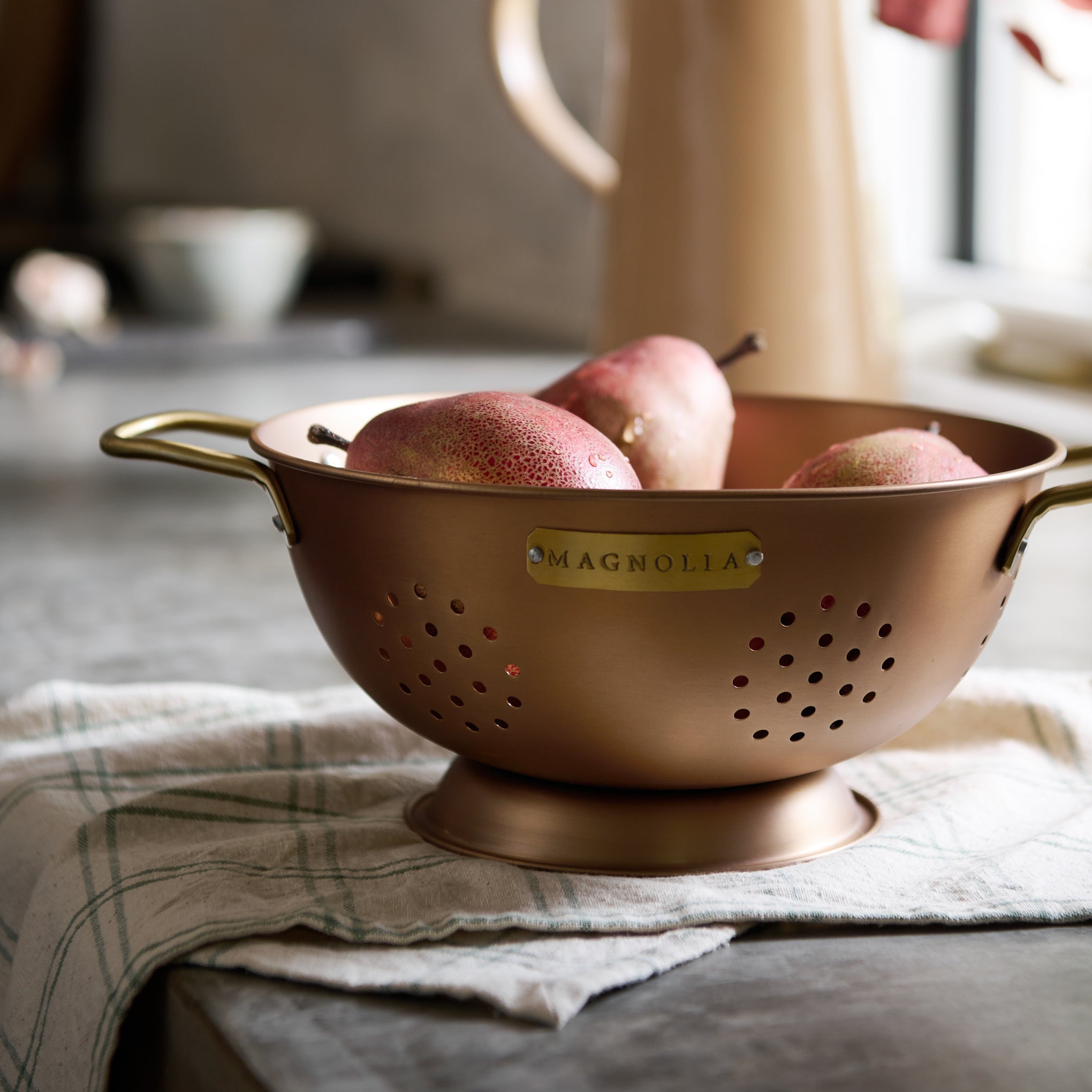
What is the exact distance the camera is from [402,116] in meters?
2.81

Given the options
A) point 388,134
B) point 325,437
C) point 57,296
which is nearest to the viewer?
point 325,437

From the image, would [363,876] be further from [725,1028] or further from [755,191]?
[755,191]

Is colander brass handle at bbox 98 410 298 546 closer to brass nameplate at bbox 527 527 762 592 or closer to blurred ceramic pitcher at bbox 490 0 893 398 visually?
brass nameplate at bbox 527 527 762 592

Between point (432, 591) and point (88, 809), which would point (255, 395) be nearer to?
point (88, 809)

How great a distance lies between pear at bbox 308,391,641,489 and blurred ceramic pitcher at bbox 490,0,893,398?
0.45m

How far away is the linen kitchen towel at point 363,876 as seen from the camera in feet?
1.43

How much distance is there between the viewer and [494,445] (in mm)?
440

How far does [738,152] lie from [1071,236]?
1.00 meters

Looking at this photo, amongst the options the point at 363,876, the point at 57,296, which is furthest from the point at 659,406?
the point at 57,296

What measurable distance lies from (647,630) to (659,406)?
13 cm

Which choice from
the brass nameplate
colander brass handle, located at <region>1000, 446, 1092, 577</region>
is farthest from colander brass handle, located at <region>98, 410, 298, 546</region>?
colander brass handle, located at <region>1000, 446, 1092, 577</region>

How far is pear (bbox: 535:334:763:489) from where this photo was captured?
0.52 meters

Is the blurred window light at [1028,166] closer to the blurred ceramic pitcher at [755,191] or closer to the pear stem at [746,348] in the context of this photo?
the blurred ceramic pitcher at [755,191]

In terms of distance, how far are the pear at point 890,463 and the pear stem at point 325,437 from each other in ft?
0.50
